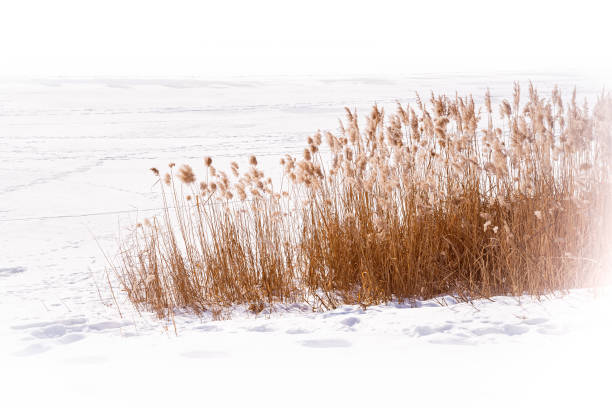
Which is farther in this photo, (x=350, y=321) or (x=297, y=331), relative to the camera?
(x=350, y=321)

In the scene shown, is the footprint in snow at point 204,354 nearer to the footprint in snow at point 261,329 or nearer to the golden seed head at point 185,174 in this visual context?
the footprint in snow at point 261,329

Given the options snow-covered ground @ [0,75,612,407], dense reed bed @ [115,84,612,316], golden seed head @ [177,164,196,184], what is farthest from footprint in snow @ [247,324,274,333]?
golden seed head @ [177,164,196,184]

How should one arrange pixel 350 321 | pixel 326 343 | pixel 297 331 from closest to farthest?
pixel 326 343, pixel 297 331, pixel 350 321

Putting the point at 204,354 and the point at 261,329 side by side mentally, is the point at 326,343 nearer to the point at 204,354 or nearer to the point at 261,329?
the point at 261,329

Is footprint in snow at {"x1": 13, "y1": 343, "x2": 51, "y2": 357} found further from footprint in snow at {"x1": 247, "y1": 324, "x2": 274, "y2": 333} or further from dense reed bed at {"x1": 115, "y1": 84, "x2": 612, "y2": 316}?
footprint in snow at {"x1": 247, "y1": 324, "x2": 274, "y2": 333}

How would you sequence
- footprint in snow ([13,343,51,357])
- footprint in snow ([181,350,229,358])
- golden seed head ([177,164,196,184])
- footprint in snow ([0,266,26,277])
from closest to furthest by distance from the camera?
footprint in snow ([181,350,229,358]), footprint in snow ([13,343,51,357]), golden seed head ([177,164,196,184]), footprint in snow ([0,266,26,277])

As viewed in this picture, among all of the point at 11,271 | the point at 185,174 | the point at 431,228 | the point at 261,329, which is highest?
the point at 185,174

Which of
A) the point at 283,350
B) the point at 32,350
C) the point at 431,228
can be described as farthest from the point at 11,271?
the point at 431,228

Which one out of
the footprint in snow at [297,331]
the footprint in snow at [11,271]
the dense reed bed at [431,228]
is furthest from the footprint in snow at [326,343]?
the footprint in snow at [11,271]

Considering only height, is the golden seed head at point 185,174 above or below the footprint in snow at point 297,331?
above

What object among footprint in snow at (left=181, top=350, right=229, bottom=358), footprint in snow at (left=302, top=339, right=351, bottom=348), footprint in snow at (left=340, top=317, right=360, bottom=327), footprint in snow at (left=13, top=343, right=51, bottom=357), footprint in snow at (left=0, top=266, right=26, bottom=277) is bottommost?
footprint in snow at (left=0, top=266, right=26, bottom=277)

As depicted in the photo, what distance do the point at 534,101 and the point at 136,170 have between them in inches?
329

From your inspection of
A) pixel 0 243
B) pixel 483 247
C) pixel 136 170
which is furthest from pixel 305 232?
pixel 136 170

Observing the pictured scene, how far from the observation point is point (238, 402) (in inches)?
79.2
